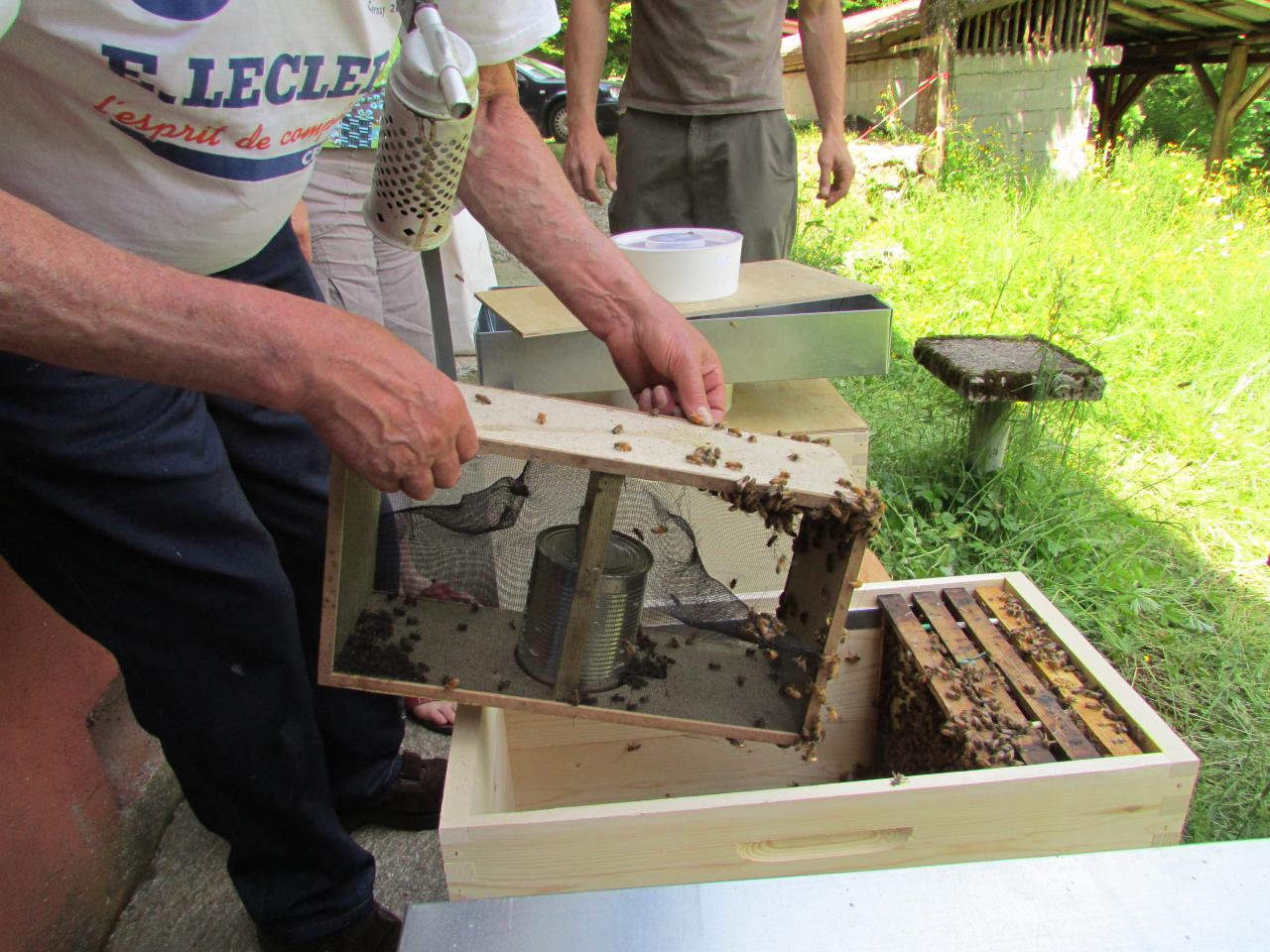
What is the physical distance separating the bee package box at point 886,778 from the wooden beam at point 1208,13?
390 inches

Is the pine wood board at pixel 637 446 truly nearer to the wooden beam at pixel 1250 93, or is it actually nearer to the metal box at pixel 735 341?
the metal box at pixel 735 341

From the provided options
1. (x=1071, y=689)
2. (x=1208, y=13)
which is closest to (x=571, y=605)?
(x=1071, y=689)

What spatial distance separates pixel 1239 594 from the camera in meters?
2.93

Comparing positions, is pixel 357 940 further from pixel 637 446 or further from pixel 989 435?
pixel 989 435

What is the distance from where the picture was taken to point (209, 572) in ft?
4.47

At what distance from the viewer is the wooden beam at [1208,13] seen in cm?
909

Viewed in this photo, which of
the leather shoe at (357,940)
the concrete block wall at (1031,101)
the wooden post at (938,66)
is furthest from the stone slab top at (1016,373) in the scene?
the concrete block wall at (1031,101)

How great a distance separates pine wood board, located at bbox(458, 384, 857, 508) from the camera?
1.16 m

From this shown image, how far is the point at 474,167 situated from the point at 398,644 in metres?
0.85

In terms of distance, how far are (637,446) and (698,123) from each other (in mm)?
2468

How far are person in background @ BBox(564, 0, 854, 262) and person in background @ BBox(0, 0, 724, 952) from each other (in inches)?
68.0

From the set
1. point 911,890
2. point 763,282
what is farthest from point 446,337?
point 911,890

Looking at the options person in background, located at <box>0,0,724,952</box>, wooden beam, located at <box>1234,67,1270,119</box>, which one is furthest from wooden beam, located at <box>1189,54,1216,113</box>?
person in background, located at <box>0,0,724,952</box>

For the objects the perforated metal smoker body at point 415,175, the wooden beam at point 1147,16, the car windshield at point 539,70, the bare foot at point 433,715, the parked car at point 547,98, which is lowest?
the bare foot at point 433,715
